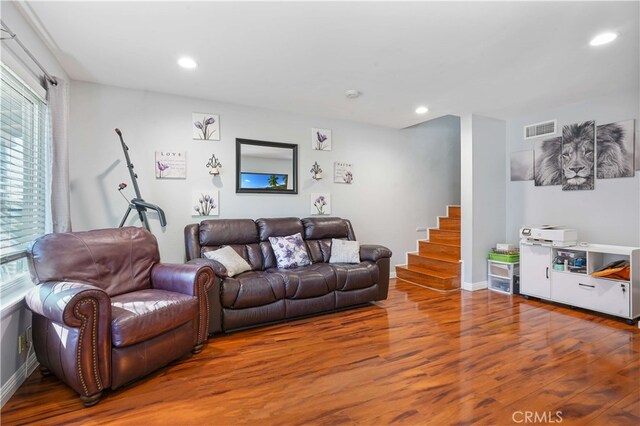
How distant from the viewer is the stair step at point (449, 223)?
5.01 metres

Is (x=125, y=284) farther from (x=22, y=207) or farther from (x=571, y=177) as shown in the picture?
(x=571, y=177)

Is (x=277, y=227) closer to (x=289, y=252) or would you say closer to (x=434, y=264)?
(x=289, y=252)

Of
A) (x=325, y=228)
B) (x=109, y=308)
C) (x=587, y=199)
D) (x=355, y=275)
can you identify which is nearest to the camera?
(x=109, y=308)

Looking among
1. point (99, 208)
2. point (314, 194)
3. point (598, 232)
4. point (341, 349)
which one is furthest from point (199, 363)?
point (598, 232)

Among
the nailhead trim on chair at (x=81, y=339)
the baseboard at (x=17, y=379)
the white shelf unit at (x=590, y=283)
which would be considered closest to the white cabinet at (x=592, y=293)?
the white shelf unit at (x=590, y=283)

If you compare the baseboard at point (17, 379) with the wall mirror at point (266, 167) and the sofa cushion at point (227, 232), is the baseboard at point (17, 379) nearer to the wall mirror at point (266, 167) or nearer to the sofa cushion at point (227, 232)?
the sofa cushion at point (227, 232)

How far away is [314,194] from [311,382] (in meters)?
2.70

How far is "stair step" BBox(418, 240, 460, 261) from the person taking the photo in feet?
15.1

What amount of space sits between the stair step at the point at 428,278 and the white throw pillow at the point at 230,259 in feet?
8.40

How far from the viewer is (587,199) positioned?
3764mm

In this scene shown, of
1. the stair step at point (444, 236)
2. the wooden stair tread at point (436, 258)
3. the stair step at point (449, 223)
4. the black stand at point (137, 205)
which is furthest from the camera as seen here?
the stair step at point (449, 223)

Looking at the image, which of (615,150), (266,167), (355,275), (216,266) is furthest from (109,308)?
(615,150)

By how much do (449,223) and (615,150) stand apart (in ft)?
7.14

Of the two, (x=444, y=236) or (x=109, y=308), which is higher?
(x=444, y=236)
